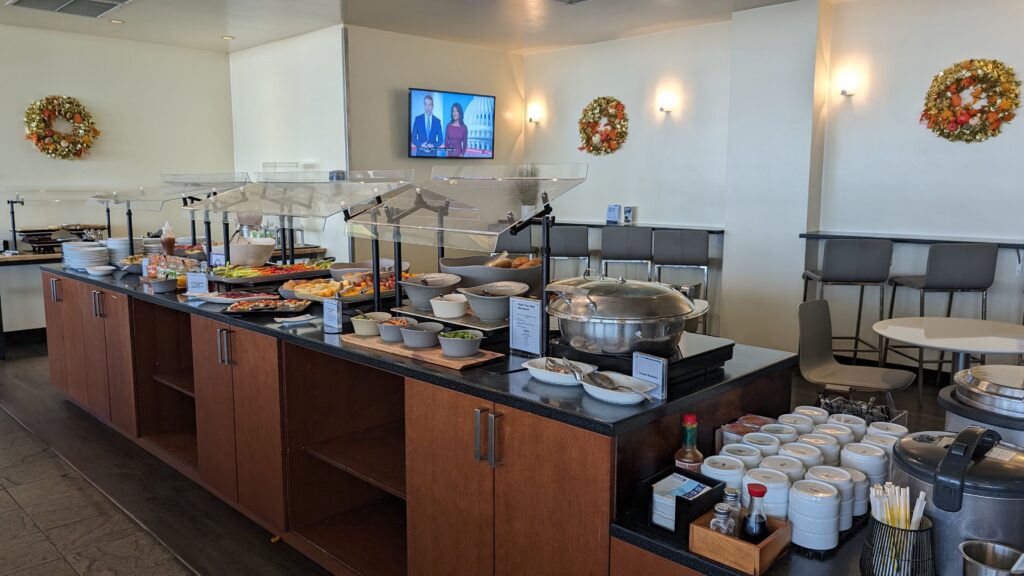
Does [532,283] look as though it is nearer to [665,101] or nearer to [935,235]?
[935,235]

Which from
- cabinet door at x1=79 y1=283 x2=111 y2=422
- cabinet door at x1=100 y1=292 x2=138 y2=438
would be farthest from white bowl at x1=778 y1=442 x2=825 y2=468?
cabinet door at x1=79 y1=283 x2=111 y2=422

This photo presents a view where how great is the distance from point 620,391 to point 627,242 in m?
4.36

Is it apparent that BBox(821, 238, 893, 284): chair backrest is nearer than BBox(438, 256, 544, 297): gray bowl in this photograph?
No

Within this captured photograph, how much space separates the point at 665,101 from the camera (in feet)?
21.2

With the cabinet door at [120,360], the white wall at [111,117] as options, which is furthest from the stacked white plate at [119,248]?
the white wall at [111,117]

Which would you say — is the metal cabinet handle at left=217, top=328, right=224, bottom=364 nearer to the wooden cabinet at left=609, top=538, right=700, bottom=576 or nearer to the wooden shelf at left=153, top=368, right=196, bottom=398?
the wooden shelf at left=153, top=368, right=196, bottom=398

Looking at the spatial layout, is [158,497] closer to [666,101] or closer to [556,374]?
[556,374]

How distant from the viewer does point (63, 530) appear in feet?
9.55

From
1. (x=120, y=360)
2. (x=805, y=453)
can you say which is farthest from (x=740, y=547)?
(x=120, y=360)

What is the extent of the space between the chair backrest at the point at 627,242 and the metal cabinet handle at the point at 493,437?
14.1 feet

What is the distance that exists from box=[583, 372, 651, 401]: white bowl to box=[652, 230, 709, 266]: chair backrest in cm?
405

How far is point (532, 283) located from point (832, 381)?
1.63 metres

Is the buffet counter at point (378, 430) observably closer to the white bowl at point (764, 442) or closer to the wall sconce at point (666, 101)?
the white bowl at point (764, 442)

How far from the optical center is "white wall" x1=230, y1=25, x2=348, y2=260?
6.17 metres
